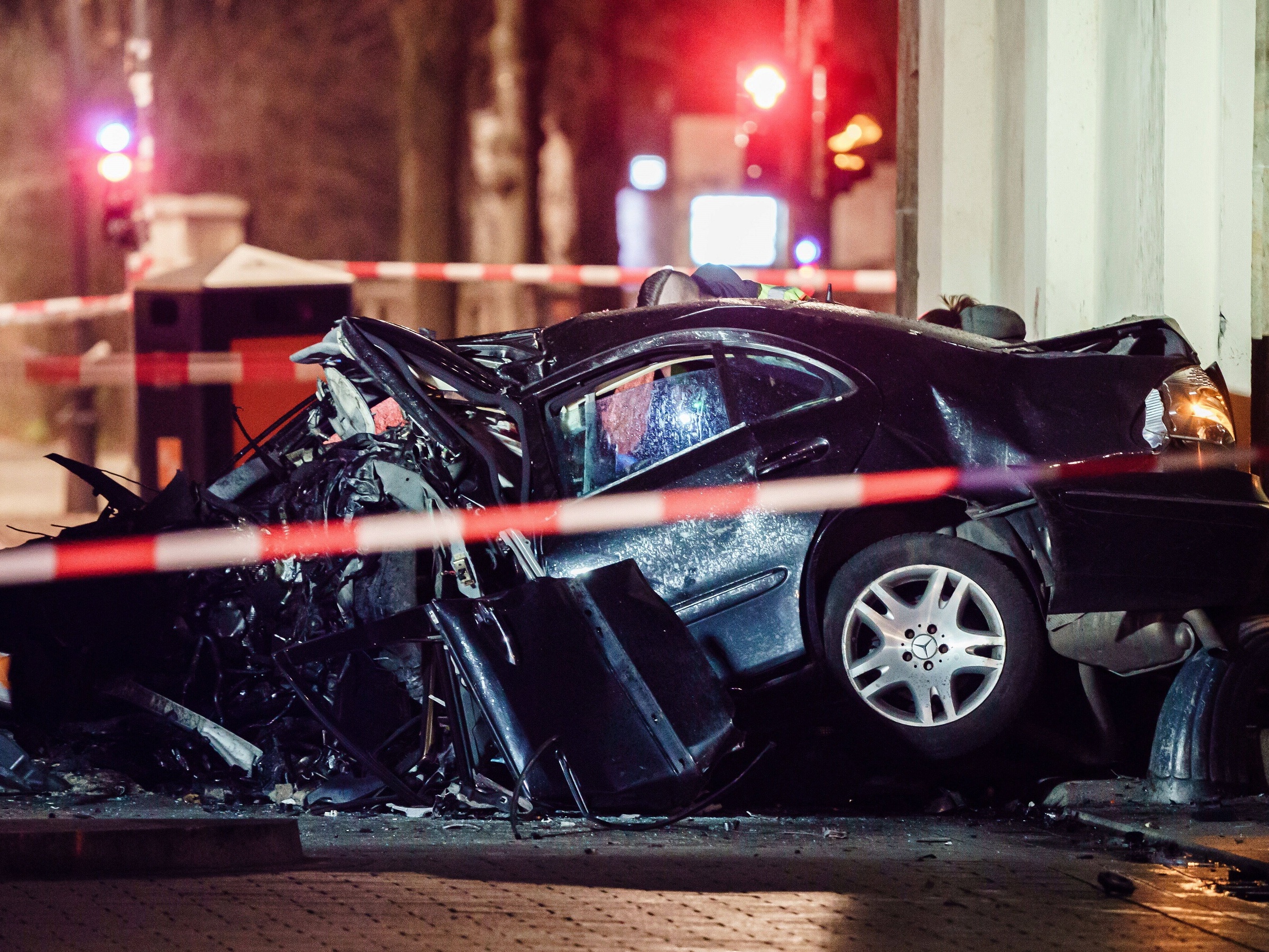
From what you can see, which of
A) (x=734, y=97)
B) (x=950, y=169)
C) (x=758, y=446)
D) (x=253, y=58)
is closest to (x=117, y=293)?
(x=253, y=58)

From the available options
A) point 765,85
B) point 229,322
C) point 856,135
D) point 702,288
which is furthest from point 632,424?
point 765,85

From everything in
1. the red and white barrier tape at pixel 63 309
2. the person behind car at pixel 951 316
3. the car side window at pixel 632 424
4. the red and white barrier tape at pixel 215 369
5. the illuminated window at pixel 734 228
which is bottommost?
the car side window at pixel 632 424

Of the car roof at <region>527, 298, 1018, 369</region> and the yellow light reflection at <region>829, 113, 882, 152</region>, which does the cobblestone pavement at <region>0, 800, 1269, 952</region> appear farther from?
the yellow light reflection at <region>829, 113, 882, 152</region>

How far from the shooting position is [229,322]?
1220 centimetres

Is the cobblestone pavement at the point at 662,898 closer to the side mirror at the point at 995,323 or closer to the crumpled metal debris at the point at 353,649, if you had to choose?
the crumpled metal debris at the point at 353,649

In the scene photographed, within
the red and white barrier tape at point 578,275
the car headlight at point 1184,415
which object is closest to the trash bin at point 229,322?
the red and white barrier tape at point 578,275

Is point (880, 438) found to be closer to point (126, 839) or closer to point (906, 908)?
point (906, 908)

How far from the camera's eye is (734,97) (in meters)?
21.4

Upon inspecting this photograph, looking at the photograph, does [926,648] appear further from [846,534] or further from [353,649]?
[353,649]

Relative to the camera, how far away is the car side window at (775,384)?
6383 millimetres

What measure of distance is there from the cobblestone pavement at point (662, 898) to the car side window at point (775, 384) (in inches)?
58.6

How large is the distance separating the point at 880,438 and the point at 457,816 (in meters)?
1.98

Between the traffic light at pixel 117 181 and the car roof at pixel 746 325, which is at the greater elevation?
the traffic light at pixel 117 181

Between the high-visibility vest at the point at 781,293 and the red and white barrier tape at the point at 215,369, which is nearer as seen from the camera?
the high-visibility vest at the point at 781,293
